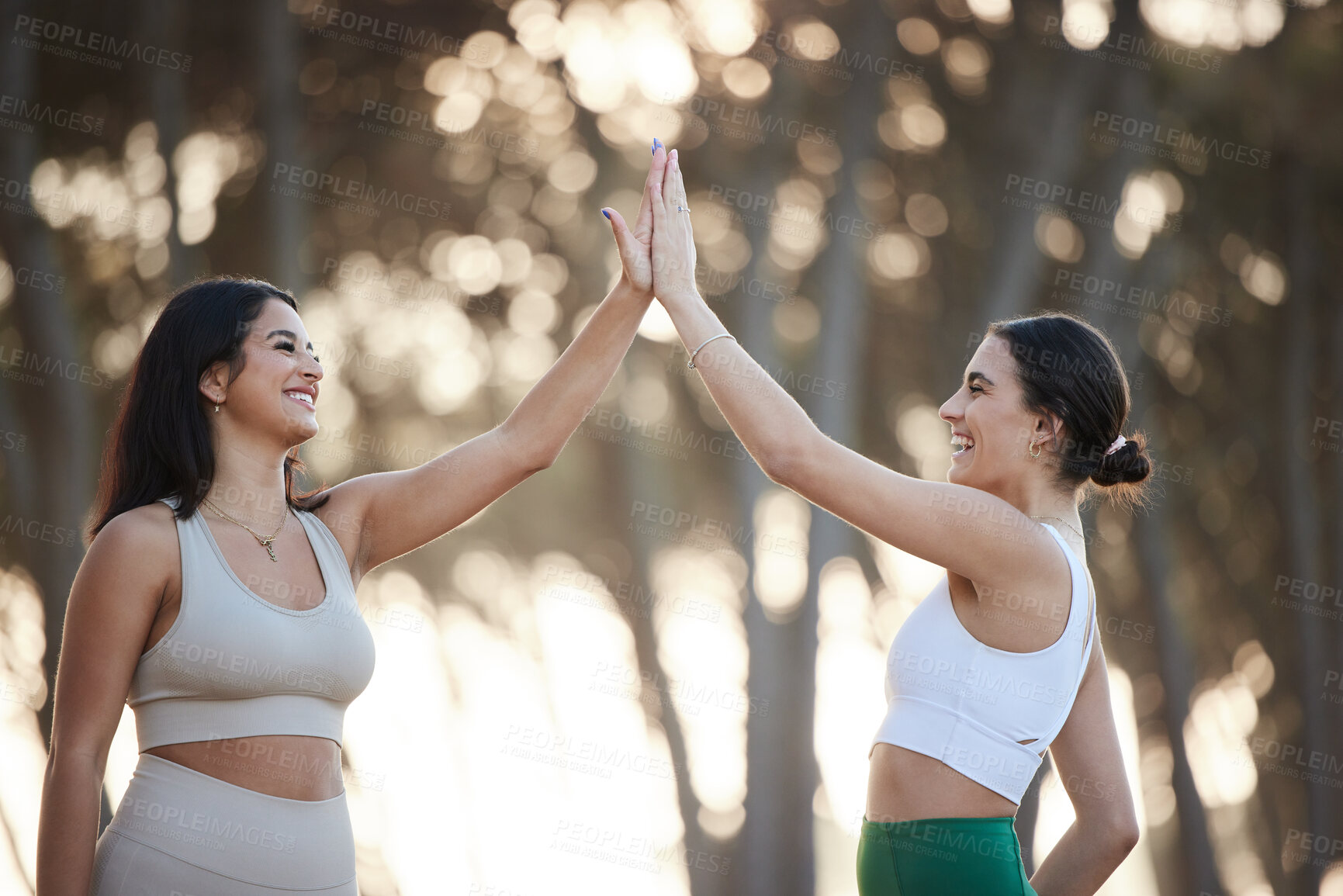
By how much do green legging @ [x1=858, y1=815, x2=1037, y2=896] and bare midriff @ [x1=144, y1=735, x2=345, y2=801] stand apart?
110cm

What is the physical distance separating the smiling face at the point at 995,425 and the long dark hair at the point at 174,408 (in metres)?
1.51

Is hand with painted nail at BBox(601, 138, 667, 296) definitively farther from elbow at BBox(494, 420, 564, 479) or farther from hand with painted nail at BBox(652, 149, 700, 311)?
elbow at BBox(494, 420, 564, 479)

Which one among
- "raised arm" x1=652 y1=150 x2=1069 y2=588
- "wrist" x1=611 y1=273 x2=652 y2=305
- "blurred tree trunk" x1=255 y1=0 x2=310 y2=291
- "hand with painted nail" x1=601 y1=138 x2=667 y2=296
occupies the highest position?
"blurred tree trunk" x1=255 y1=0 x2=310 y2=291

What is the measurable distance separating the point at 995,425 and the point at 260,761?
1560 millimetres

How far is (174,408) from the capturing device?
2.14 meters

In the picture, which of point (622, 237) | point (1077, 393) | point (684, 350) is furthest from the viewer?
point (684, 350)

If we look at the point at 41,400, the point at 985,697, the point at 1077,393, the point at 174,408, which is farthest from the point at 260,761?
the point at 41,400

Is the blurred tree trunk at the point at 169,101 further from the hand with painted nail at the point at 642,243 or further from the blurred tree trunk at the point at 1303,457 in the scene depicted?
the blurred tree trunk at the point at 1303,457

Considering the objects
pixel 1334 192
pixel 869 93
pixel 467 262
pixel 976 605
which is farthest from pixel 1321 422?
pixel 976 605

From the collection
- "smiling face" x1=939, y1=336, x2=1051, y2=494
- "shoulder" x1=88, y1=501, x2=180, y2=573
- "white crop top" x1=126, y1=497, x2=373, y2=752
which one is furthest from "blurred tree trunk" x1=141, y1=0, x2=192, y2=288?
"smiling face" x1=939, y1=336, x2=1051, y2=494

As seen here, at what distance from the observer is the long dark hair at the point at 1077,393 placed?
2107 millimetres

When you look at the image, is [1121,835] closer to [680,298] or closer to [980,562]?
[980,562]

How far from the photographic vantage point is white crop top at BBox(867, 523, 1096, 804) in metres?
1.99

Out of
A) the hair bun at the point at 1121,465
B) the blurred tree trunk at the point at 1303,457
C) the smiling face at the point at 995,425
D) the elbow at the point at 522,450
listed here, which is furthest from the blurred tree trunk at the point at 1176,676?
the elbow at the point at 522,450
